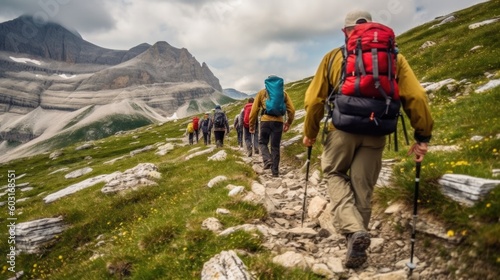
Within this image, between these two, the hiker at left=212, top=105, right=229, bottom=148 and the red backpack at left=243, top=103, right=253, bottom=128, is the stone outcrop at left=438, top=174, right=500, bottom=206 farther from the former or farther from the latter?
the hiker at left=212, top=105, right=229, bottom=148

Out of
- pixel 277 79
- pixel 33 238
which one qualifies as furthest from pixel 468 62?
pixel 33 238

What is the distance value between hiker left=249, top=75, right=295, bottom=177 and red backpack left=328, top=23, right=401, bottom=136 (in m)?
8.25

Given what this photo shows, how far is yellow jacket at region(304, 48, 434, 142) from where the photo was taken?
213 inches

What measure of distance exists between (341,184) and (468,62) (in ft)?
75.5

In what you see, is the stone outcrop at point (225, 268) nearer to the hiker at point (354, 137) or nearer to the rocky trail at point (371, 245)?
the rocky trail at point (371, 245)

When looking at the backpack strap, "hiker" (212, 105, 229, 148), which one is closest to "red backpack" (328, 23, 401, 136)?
the backpack strap

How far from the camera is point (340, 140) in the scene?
571 centimetres

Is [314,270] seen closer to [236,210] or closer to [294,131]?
[236,210]

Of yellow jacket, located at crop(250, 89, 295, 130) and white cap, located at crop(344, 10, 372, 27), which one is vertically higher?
white cap, located at crop(344, 10, 372, 27)

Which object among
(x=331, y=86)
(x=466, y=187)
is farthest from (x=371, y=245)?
(x=331, y=86)

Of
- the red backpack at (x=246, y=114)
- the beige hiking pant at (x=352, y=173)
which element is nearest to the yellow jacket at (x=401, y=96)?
the beige hiking pant at (x=352, y=173)

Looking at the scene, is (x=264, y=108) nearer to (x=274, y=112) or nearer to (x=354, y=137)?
(x=274, y=112)

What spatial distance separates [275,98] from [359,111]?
8.55m

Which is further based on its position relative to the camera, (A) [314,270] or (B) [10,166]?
(B) [10,166]
